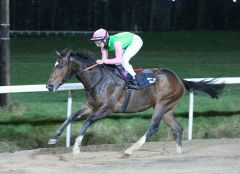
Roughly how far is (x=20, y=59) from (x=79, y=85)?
32.1ft

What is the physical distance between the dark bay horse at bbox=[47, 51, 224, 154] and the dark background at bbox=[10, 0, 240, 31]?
73.5 feet

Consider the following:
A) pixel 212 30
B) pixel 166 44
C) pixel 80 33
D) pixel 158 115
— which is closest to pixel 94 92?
pixel 158 115

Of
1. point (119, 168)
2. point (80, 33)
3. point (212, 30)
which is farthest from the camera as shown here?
point (212, 30)

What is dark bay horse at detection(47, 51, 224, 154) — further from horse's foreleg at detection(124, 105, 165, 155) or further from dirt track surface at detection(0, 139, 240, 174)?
dirt track surface at detection(0, 139, 240, 174)

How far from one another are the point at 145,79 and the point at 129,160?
118cm

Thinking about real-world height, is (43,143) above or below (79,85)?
below

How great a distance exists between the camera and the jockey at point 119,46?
25.8ft

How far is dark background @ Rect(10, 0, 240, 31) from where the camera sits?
30.6m

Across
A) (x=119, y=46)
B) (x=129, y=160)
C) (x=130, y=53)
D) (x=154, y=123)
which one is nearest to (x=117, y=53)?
(x=119, y=46)

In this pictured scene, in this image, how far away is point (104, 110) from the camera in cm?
786

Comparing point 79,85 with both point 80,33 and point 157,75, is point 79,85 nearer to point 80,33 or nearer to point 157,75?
point 157,75

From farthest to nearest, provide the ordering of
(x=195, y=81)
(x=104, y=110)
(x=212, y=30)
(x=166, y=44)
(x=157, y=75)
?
(x=212, y=30), (x=166, y=44), (x=195, y=81), (x=157, y=75), (x=104, y=110)

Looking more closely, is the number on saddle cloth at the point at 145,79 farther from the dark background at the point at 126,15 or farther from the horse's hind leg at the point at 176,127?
the dark background at the point at 126,15

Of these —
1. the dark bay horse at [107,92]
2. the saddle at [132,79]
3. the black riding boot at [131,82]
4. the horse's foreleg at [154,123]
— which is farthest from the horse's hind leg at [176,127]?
the black riding boot at [131,82]
